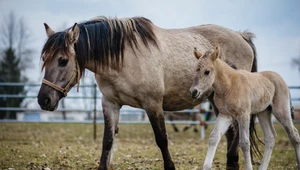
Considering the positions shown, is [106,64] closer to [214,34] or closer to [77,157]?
[214,34]

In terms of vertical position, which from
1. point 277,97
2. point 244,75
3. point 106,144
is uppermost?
point 244,75

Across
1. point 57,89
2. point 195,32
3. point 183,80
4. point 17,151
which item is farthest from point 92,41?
point 17,151

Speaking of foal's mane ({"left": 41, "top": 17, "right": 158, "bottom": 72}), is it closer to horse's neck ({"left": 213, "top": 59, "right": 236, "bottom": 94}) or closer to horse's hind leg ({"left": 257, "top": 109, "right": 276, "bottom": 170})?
horse's neck ({"left": 213, "top": 59, "right": 236, "bottom": 94})

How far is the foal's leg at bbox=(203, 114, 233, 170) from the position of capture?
13.9ft

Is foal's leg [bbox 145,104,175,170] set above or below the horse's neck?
below

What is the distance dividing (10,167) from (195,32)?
380 centimetres

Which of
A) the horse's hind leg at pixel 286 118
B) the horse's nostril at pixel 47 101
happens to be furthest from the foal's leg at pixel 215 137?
the horse's nostril at pixel 47 101

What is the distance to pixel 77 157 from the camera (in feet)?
24.6

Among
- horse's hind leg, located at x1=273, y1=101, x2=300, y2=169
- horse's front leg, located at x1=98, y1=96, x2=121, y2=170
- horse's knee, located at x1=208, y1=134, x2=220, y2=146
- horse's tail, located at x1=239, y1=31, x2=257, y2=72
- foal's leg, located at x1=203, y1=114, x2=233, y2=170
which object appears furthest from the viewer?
horse's tail, located at x1=239, y1=31, x2=257, y2=72

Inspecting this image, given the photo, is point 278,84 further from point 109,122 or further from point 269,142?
point 109,122

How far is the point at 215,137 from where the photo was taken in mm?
A: 4426

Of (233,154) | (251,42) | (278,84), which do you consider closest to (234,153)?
(233,154)

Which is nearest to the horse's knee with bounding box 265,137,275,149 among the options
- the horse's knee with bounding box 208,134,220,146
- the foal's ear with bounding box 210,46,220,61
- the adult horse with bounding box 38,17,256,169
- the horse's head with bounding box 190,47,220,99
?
the adult horse with bounding box 38,17,256,169

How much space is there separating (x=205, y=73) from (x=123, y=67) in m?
1.19
